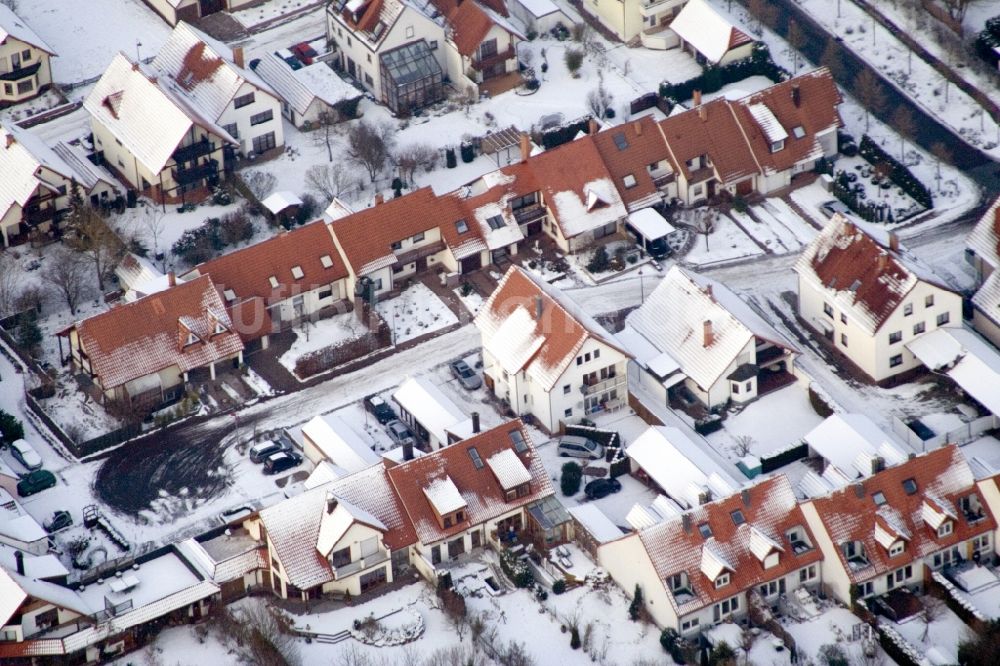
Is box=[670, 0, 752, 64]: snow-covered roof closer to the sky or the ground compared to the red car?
closer to the sky

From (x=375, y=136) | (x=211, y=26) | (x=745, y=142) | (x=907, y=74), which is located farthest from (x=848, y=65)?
(x=211, y=26)

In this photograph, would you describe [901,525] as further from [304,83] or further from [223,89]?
[304,83]

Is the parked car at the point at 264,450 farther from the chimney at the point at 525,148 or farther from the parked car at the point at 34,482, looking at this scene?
the chimney at the point at 525,148

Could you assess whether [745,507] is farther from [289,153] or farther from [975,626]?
[289,153]

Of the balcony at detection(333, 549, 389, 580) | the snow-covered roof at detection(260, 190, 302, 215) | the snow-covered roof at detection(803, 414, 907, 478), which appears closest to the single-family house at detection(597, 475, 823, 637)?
the snow-covered roof at detection(803, 414, 907, 478)

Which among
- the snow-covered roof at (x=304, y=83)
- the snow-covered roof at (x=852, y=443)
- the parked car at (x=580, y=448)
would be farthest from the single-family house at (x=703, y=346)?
the snow-covered roof at (x=304, y=83)

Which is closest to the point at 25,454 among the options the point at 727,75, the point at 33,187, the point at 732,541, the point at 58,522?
the point at 58,522

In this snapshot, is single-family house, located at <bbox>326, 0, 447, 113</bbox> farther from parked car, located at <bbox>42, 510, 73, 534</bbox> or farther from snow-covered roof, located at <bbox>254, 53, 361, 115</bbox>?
parked car, located at <bbox>42, 510, 73, 534</bbox>
